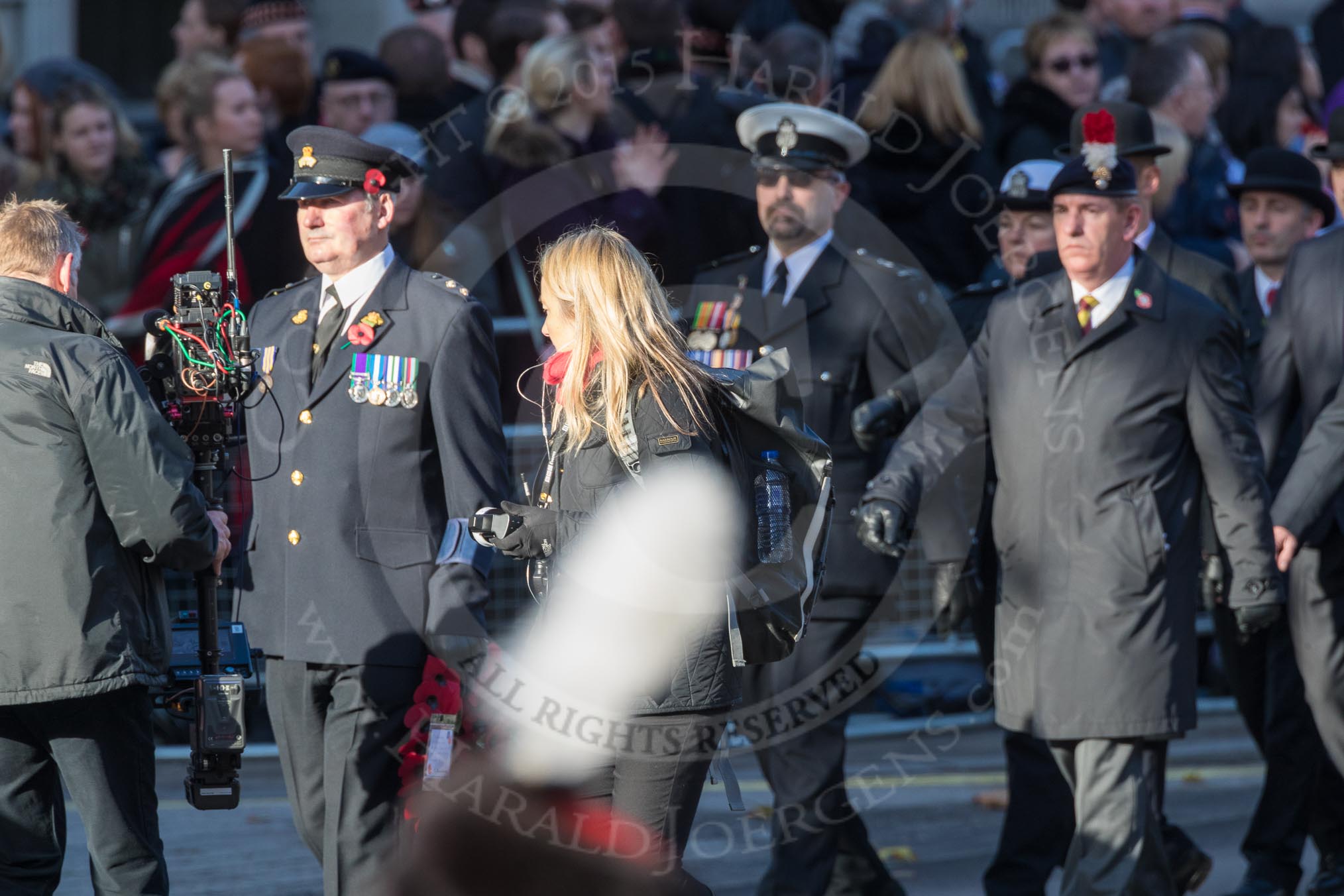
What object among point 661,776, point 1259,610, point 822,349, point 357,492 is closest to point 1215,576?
point 1259,610

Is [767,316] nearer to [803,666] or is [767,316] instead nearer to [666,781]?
[803,666]

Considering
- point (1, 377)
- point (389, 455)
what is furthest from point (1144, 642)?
point (1, 377)

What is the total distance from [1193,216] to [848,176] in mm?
1727

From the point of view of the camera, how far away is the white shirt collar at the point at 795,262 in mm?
7070

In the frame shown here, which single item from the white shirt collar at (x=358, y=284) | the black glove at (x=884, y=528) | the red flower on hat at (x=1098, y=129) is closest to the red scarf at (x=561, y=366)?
→ the white shirt collar at (x=358, y=284)

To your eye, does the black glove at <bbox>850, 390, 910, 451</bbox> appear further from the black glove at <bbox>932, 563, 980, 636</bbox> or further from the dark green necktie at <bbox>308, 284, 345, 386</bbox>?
the dark green necktie at <bbox>308, 284, 345, 386</bbox>

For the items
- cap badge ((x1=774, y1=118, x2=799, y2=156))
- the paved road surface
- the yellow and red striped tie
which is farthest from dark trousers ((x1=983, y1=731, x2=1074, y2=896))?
cap badge ((x1=774, y1=118, x2=799, y2=156))

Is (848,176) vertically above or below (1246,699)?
above

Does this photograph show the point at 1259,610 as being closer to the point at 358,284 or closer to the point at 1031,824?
the point at 1031,824

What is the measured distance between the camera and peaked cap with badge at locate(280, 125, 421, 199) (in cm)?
580

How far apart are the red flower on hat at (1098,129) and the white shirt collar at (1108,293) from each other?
16.2 inches

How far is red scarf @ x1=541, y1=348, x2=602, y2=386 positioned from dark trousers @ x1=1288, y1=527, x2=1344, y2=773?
2.86m

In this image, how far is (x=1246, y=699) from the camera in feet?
24.2

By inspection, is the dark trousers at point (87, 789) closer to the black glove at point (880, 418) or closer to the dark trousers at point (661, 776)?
the dark trousers at point (661, 776)
